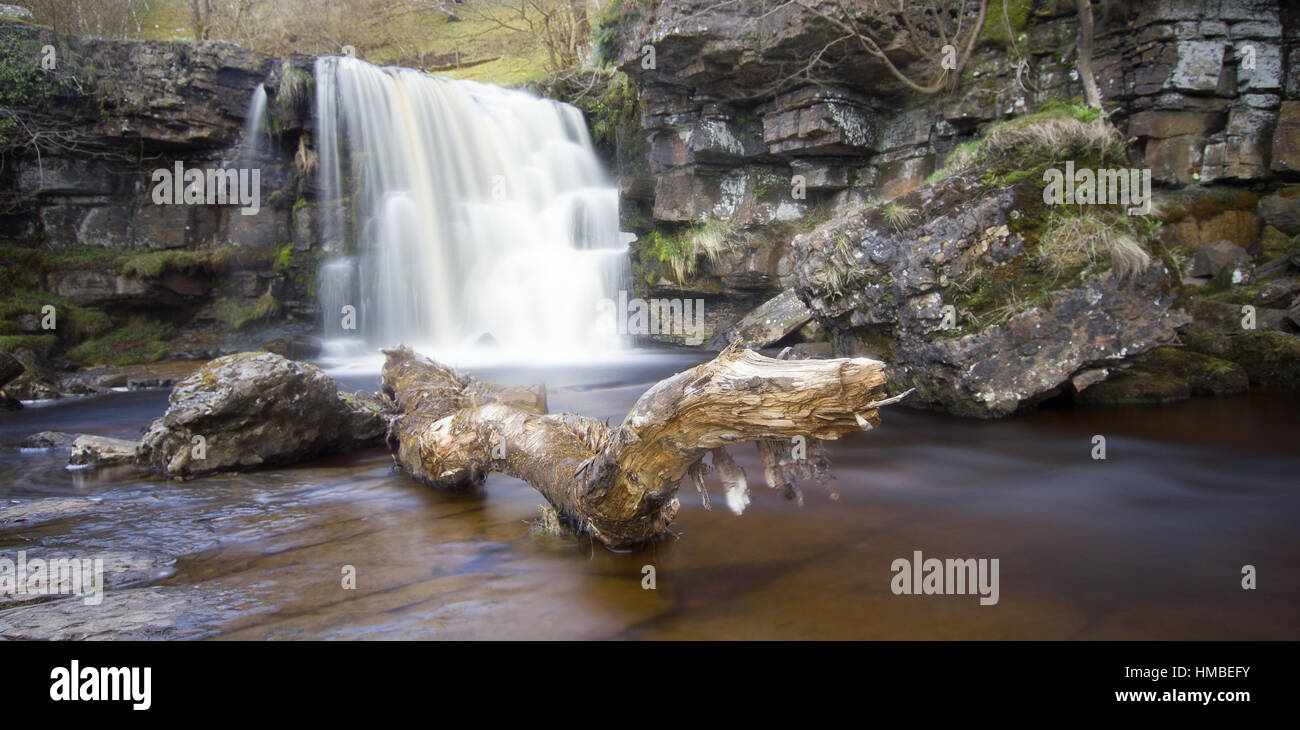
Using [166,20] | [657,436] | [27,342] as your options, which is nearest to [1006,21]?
[657,436]

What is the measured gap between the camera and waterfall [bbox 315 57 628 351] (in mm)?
15383

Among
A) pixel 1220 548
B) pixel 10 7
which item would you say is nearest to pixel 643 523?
pixel 1220 548

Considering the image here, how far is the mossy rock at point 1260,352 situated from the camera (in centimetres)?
839

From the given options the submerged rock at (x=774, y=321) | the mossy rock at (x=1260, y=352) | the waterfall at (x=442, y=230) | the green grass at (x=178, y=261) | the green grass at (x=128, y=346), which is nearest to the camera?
the mossy rock at (x=1260, y=352)

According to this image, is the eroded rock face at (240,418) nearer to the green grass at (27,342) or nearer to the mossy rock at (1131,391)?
the mossy rock at (1131,391)

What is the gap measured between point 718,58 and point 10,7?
17925mm

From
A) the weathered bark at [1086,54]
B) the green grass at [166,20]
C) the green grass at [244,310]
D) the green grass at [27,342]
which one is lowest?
the green grass at [27,342]

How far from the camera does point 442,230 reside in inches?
621

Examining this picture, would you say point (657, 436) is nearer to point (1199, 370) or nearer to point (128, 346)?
point (1199, 370)

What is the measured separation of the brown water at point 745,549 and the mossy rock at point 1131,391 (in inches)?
49.6

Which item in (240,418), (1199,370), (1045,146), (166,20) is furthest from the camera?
(166,20)

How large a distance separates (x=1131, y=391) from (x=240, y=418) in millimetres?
8936

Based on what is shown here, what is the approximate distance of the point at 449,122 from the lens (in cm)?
1656

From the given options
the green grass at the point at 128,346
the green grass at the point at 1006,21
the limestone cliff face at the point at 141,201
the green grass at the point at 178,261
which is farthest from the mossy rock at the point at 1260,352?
the green grass at the point at 128,346
